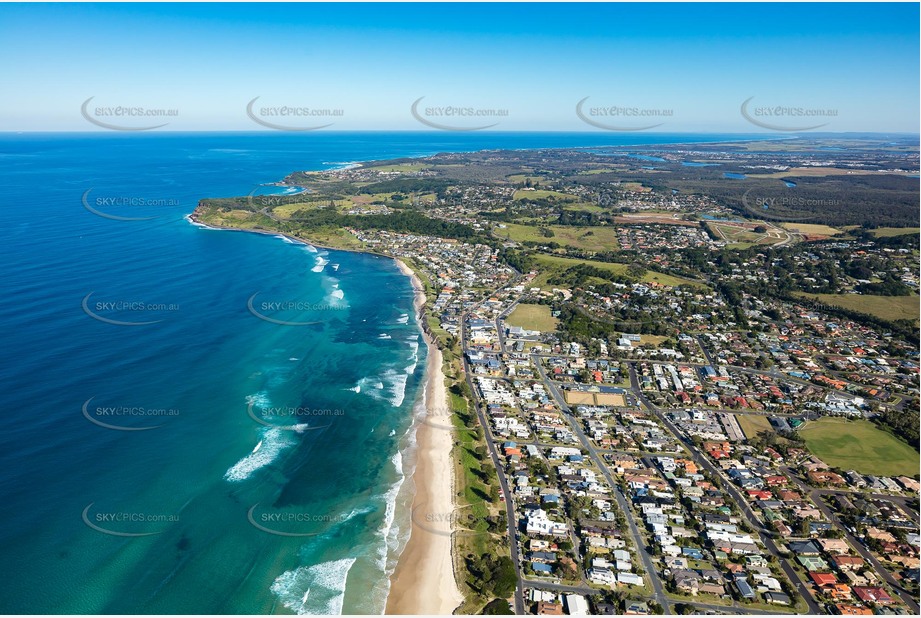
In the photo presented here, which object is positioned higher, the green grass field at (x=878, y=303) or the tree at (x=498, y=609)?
the green grass field at (x=878, y=303)

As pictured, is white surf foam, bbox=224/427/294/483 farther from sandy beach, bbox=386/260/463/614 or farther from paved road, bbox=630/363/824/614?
paved road, bbox=630/363/824/614

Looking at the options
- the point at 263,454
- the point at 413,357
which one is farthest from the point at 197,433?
the point at 413,357

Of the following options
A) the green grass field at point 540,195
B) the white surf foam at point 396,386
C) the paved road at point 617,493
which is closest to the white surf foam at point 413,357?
the white surf foam at point 396,386

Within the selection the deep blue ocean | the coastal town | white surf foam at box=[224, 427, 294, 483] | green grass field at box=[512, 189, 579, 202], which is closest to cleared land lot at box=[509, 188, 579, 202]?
green grass field at box=[512, 189, 579, 202]

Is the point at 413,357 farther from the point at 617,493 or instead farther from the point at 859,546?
the point at 859,546

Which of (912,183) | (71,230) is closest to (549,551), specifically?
(71,230)

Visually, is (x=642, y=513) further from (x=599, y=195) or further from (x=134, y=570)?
(x=599, y=195)

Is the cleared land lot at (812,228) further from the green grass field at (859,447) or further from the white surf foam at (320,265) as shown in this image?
the white surf foam at (320,265)
